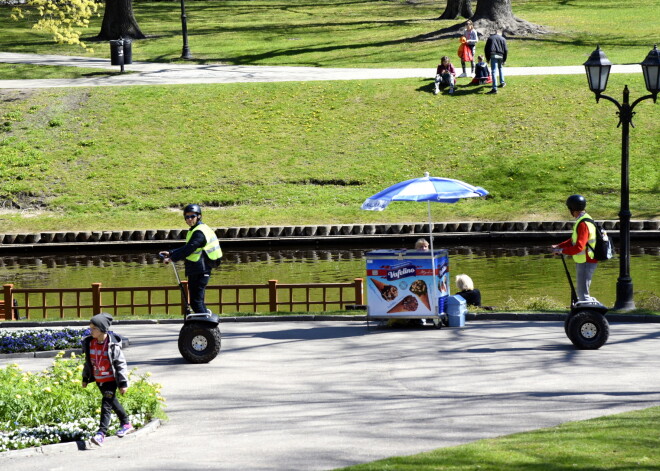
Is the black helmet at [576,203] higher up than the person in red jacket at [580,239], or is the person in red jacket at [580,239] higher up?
the black helmet at [576,203]

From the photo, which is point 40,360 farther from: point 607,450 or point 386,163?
point 386,163

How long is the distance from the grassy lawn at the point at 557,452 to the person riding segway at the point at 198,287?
555cm

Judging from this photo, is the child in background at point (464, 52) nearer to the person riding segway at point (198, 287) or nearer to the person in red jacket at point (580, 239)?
the person in red jacket at point (580, 239)

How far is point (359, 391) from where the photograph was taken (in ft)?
42.5

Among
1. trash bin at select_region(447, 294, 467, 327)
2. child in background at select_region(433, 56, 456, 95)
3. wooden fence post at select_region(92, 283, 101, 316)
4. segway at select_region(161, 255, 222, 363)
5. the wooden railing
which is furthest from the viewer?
child in background at select_region(433, 56, 456, 95)

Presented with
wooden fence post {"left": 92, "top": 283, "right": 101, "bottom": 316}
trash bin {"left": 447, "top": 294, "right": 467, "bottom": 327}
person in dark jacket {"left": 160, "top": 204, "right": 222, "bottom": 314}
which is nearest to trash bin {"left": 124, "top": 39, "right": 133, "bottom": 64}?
wooden fence post {"left": 92, "top": 283, "right": 101, "bottom": 316}

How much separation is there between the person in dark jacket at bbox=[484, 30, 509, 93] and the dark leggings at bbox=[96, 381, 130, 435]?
28934 mm

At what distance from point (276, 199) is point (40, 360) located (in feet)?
62.4

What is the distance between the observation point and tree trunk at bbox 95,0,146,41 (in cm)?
5170

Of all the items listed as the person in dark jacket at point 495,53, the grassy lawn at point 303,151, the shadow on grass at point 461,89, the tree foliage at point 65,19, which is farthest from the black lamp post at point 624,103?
the tree foliage at point 65,19

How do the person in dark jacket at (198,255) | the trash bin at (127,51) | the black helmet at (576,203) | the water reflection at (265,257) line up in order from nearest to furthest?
the person in dark jacket at (198,255) → the black helmet at (576,203) → the water reflection at (265,257) → the trash bin at (127,51)

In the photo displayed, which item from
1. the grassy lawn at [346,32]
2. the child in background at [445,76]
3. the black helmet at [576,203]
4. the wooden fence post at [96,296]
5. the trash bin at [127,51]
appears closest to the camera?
the black helmet at [576,203]

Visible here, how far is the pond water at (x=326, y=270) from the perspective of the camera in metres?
23.8

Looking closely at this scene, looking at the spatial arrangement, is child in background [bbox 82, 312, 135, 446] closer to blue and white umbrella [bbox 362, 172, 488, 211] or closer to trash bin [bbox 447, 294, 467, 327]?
blue and white umbrella [bbox 362, 172, 488, 211]
